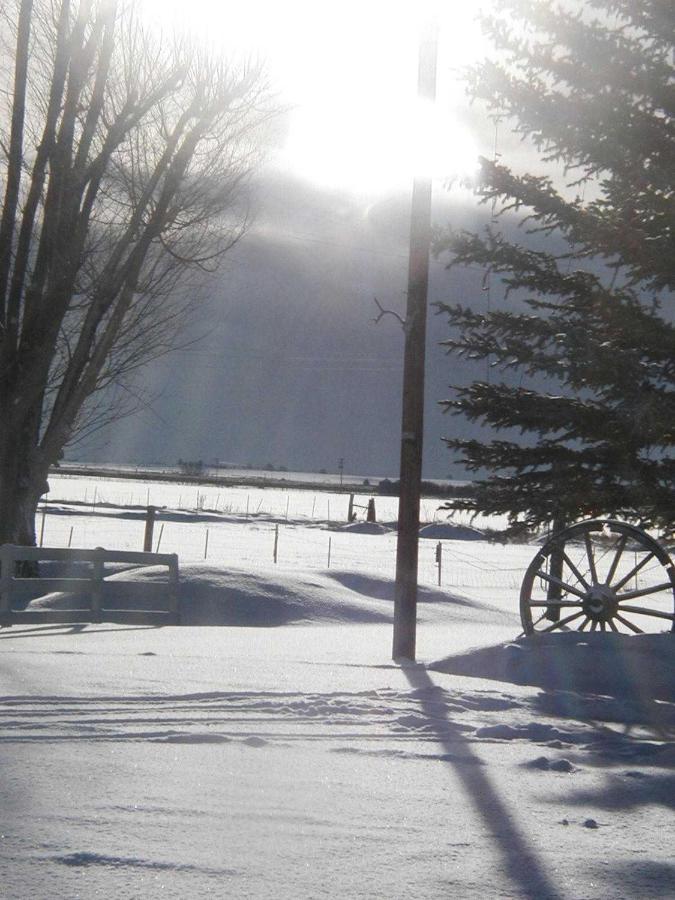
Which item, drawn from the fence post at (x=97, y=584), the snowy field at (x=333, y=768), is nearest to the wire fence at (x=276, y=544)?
the fence post at (x=97, y=584)

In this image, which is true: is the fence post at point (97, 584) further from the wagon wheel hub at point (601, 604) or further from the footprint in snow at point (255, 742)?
the footprint in snow at point (255, 742)

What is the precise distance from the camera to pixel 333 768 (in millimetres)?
4891

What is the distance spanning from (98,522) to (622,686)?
3787 cm

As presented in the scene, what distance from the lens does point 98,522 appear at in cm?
4347

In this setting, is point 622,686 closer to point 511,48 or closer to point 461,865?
point 461,865

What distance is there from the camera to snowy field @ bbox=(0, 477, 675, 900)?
341 centimetres

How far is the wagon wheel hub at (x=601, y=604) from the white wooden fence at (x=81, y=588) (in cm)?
661

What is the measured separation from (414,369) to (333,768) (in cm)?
565

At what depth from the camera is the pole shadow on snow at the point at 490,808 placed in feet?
11.2

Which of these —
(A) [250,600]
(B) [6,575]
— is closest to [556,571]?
(A) [250,600]

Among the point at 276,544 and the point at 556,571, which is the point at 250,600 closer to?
the point at 556,571

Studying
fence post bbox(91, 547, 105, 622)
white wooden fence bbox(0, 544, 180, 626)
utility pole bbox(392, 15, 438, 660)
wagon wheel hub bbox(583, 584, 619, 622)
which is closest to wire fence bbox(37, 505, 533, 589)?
white wooden fence bbox(0, 544, 180, 626)

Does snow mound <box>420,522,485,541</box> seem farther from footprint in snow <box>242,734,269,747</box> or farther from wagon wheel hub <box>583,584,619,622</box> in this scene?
footprint in snow <box>242,734,269,747</box>

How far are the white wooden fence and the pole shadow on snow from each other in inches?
284
